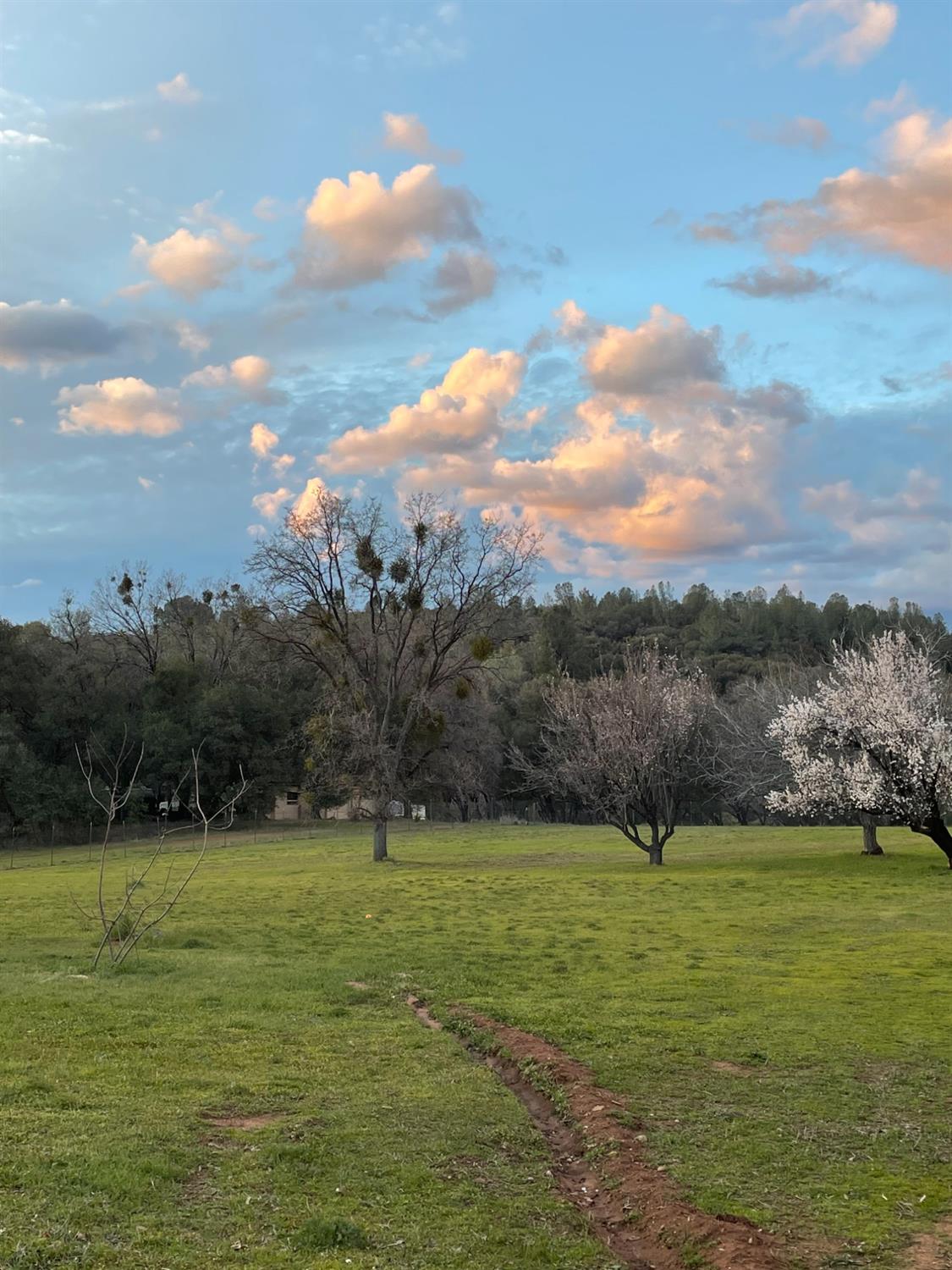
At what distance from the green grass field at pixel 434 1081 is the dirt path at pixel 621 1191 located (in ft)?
0.68

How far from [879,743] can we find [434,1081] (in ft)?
90.4

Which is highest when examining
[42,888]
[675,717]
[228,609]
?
[228,609]

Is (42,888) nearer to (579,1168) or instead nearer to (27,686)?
(579,1168)

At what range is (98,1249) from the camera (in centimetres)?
613

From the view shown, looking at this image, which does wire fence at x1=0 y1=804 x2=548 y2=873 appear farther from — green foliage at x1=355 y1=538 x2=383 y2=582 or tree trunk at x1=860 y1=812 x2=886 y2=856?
tree trunk at x1=860 y1=812 x2=886 y2=856

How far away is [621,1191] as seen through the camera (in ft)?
25.3

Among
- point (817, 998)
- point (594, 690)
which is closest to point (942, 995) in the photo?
point (817, 998)

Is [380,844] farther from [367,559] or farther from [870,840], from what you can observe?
[870,840]

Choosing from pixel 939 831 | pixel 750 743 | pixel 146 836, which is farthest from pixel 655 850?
pixel 146 836

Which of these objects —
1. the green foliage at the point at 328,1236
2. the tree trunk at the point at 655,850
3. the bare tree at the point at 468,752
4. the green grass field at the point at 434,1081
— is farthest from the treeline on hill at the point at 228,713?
the green foliage at the point at 328,1236

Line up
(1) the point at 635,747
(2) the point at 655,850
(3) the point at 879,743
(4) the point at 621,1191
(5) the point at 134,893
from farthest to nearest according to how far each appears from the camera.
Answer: (2) the point at 655,850
(1) the point at 635,747
(3) the point at 879,743
(5) the point at 134,893
(4) the point at 621,1191

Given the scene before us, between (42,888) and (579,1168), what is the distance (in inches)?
1185

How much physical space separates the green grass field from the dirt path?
0.21 m

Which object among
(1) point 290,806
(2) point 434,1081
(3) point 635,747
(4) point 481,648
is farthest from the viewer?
(1) point 290,806
